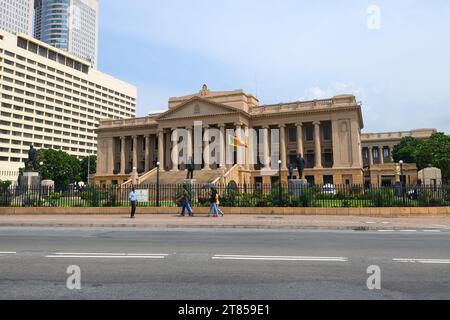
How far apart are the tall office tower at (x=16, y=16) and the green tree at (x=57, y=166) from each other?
83.1 m

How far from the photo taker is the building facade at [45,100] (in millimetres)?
96375

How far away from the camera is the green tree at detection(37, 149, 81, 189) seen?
246ft

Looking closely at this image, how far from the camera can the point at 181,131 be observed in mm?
63062

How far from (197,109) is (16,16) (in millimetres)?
119243

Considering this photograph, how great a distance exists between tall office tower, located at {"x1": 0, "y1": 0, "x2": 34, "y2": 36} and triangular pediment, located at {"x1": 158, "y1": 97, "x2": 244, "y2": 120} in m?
108

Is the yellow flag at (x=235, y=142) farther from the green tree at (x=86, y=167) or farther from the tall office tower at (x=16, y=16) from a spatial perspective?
the tall office tower at (x=16, y=16)

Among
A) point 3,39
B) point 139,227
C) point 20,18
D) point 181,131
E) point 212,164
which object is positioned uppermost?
point 20,18

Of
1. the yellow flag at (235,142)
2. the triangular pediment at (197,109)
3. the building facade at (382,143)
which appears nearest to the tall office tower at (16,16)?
the triangular pediment at (197,109)

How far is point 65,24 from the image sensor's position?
493 ft

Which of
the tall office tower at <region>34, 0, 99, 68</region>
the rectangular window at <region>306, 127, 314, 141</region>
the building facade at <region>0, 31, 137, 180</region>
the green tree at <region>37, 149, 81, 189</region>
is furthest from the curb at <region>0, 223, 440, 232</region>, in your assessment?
the tall office tower at <region>34, 0, 99, 68</region>

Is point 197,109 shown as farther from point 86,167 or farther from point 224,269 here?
point 224,269
